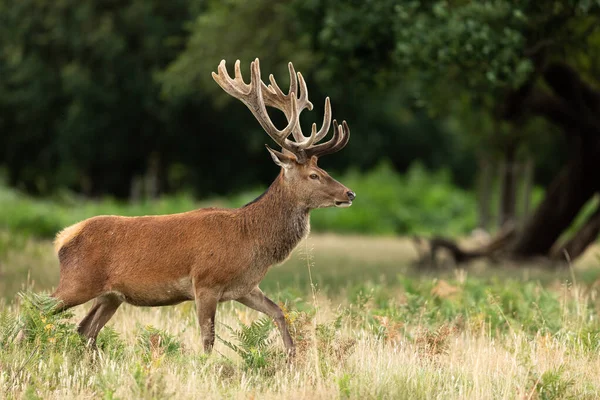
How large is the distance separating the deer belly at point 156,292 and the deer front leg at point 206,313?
0.16m

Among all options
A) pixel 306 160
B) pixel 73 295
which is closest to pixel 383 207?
pixel 306 160

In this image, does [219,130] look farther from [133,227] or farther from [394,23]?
[133,227]

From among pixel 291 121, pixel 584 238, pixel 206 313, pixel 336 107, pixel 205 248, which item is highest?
pixel 291 121

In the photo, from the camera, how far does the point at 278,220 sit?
818 cm

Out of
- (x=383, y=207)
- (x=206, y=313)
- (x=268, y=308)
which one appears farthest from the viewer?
(x=383, y=207)

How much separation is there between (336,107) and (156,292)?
26.9 meters

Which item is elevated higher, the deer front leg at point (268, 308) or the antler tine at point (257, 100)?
the antler tine at point (257, 100)

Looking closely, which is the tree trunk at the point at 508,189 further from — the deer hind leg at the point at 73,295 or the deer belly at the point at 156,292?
the deer hind leg at the point at 73,295

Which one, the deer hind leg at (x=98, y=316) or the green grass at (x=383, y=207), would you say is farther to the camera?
the green grass at (x=383, y=207)

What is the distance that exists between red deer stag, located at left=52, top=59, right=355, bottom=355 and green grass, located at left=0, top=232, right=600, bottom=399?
0.88ft

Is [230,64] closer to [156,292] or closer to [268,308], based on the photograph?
[268,308]

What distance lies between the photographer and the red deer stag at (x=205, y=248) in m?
7.80

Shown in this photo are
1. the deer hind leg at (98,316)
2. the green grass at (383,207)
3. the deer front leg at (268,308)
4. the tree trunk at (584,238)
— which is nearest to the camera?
the deer front leg at (268,308)

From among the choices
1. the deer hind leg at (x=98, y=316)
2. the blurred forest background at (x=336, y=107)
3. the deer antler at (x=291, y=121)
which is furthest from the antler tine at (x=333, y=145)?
the blurred forest background at (x=336, y=107)
